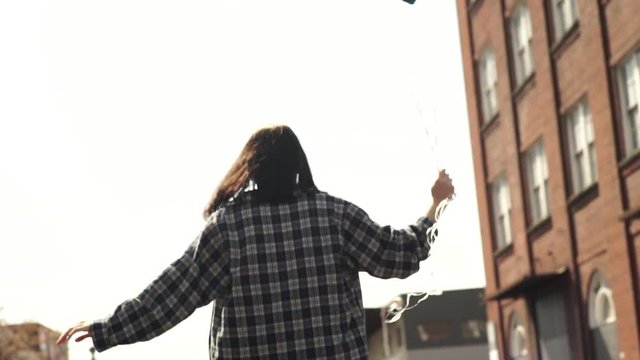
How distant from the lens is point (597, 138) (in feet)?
86.6

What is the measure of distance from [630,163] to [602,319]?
14.7 feet

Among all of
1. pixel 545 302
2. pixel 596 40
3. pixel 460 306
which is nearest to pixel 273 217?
pixel 596 40

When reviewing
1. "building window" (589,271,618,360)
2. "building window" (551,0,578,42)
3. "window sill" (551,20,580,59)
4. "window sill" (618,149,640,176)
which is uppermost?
"building window" (551,0,578,42)

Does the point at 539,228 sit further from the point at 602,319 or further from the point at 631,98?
the point at 631,98

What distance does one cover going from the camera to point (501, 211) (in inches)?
1394

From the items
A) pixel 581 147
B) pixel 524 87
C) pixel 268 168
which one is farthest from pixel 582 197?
pixel 268 168

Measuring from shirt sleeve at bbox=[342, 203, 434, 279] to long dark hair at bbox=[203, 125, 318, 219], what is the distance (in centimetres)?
19

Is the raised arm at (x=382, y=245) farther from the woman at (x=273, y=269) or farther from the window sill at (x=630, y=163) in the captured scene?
the window sill at (x=630, y=163)

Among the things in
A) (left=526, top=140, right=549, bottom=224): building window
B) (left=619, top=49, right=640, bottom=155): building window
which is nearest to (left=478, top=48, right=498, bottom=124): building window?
(left=526, top=140, right=549, bottom=224): building window

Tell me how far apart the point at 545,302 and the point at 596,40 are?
8.02 metres

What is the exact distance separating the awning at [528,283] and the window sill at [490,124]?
13.8 ft

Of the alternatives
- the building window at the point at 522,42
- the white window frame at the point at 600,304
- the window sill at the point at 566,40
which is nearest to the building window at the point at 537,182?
the building window at the point at 522,42

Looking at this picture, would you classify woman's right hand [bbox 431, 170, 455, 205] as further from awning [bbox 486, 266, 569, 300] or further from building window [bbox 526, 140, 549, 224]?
building window [bbox 526, 140, 549, 224]

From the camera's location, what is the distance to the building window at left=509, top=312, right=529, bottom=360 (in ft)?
114
